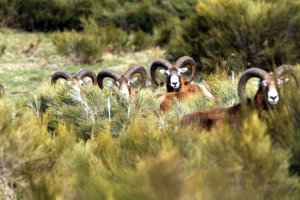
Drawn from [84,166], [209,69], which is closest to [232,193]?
[84,166]

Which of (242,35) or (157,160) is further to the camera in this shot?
(242,35)

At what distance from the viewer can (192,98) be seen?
444 inches

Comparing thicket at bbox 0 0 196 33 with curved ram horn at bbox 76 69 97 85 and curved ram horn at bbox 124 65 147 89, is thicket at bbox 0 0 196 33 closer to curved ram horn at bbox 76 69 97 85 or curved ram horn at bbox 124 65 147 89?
curved ram horn at bbox 76 69 97 85

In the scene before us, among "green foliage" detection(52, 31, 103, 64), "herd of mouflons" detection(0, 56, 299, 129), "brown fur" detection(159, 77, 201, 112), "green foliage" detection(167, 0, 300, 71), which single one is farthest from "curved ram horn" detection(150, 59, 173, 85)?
"green foliage" detection(52, 31, 103, 64)

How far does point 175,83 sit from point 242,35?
16.6 ft

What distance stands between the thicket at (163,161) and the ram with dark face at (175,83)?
437 cm

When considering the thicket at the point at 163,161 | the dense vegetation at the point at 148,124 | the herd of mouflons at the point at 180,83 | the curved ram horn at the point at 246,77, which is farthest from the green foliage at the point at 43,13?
the thicket at the point at 163,161

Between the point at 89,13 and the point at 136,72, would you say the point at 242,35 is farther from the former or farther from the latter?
the point at 89,13

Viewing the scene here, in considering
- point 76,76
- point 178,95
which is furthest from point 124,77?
point 178,95

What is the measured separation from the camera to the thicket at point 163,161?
439 cm

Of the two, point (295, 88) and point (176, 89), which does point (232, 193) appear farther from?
point (176, 89)

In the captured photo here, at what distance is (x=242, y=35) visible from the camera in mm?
18859

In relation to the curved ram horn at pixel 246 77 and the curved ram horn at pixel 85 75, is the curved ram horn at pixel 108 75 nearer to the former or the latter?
the curved ram horn at pixel 85 75

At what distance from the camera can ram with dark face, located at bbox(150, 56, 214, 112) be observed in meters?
12.1
